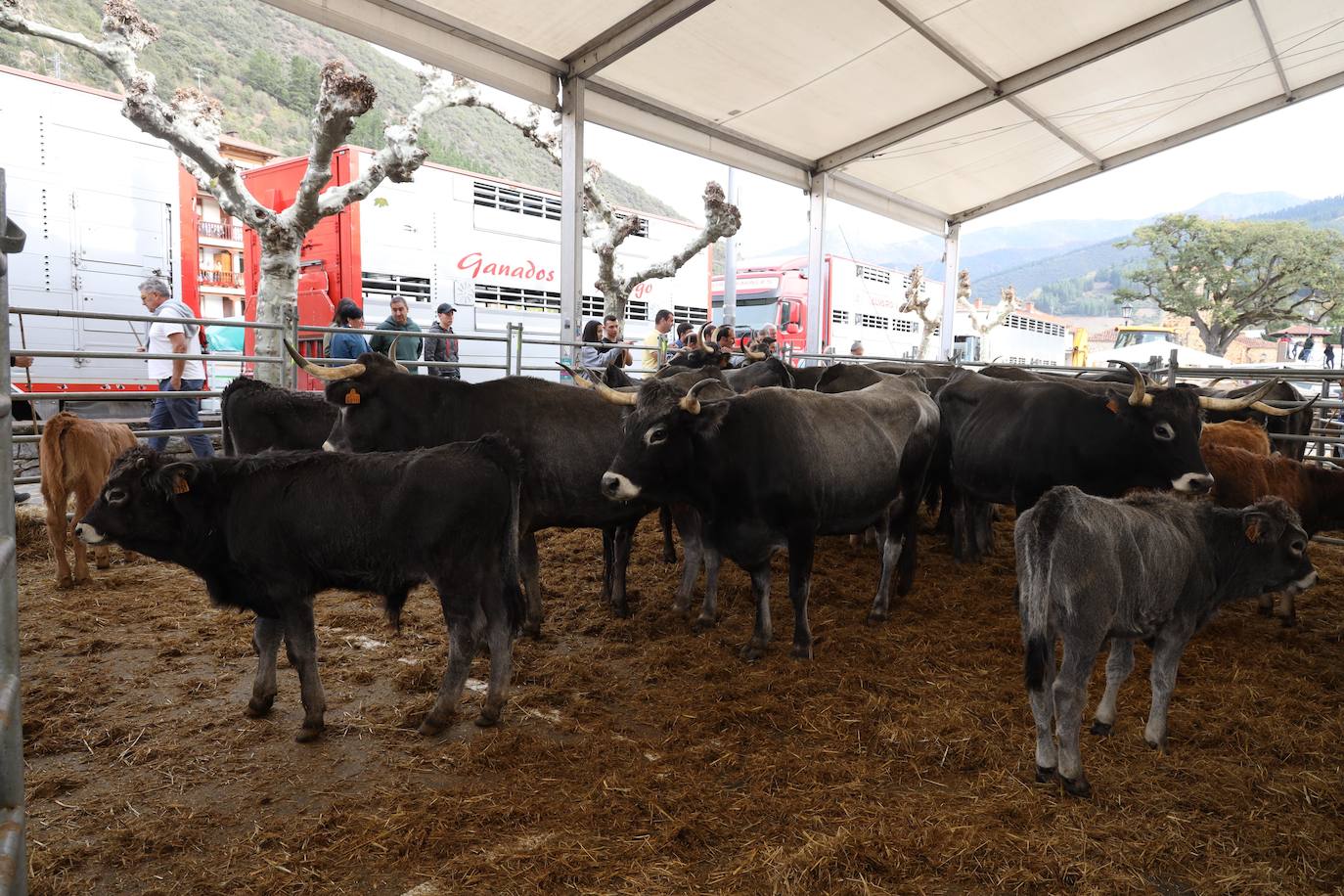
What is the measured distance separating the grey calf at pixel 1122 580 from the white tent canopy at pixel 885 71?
7.85 m

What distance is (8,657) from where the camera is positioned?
164 cm

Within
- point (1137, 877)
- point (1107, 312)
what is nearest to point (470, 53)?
point (1137, 877)

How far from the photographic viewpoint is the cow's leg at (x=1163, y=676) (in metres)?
3.56

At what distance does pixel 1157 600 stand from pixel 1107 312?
A: 209 m

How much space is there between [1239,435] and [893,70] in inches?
287

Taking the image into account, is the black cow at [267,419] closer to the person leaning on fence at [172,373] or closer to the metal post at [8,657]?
the person leaning on fence at [172,373]

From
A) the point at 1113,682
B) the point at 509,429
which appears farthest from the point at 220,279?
the point at 1113,682

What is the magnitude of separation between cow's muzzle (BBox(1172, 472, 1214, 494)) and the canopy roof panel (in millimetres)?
7126

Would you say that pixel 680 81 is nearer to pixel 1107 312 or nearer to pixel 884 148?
pixel 884 148

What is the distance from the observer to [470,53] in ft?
30.1

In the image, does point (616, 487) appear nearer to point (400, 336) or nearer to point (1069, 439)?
point (1069, 439)

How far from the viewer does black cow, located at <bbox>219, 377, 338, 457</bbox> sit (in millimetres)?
5305

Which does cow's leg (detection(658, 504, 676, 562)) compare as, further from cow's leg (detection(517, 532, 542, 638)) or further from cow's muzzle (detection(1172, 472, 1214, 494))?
cow's muzzle (detection(1172, 472, 1214, 494))

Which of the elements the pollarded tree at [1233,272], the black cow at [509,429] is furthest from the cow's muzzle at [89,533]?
the pollarded tree at [1233,272]
